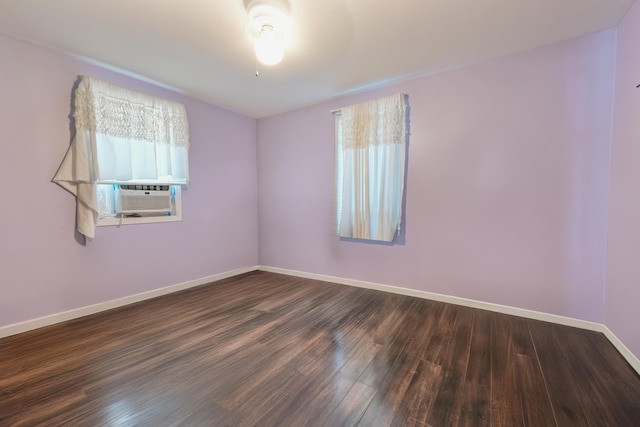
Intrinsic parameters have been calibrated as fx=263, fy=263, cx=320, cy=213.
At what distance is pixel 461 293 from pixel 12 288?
4.02 metres

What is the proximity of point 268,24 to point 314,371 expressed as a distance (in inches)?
91.3

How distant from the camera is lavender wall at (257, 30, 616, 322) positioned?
2135 millimetres

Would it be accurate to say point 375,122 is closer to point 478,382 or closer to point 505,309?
point 505,309

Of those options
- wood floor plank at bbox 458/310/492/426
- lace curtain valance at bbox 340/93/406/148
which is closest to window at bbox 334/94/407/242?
lace curtain valance at bbox 340/93/406/148

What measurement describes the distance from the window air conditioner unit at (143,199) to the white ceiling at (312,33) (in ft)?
3.90

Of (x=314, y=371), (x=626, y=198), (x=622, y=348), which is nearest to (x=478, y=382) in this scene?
(x=314, y=371)

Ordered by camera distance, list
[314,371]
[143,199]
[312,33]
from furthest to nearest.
Result: [143,199] → [312,33] → [314,371]

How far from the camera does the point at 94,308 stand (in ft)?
8.49

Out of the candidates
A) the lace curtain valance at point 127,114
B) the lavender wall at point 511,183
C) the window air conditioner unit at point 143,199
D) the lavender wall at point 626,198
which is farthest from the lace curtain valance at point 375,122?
the window air conditioner unit at point 143,199

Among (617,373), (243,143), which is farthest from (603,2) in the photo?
(243,143)

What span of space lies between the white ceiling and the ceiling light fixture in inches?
3.2

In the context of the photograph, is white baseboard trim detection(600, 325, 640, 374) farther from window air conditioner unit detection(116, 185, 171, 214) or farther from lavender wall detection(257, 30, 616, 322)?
window air conditioner unit detection(116, 185, 171, 214)

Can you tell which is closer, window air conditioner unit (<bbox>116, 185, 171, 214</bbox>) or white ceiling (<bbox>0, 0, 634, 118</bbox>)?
white ceiling (<bbox>0, 0, 634, 118</bbox>)

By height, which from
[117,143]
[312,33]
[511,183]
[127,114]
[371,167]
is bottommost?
[511,183]
